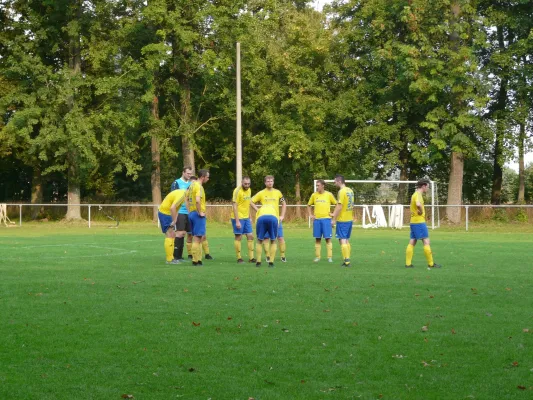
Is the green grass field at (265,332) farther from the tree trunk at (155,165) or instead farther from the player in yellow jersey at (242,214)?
the tree trunk at (155,165)

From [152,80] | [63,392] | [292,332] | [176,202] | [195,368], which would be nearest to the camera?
[63,392]

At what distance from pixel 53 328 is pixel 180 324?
4.73 ft

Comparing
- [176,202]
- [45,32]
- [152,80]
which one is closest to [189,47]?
[152,80]

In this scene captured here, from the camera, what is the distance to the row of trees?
4622 centimetres

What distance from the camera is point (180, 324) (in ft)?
34.2

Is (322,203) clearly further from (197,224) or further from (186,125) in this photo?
(186,125)

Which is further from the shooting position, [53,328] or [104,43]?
[104,43]

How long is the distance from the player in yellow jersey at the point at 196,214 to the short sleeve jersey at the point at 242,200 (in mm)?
1241

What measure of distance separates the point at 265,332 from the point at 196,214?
927 cm

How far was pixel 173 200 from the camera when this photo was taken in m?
19.2

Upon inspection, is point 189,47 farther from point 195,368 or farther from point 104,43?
point 195,368

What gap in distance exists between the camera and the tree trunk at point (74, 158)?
4822 centimetres

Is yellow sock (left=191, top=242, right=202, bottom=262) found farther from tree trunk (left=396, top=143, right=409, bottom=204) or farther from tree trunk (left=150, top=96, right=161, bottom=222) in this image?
tree trunk (left=150, top=96, right=161, bottom=222)

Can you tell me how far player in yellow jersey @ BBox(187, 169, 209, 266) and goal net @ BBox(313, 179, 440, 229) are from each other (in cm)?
1945
